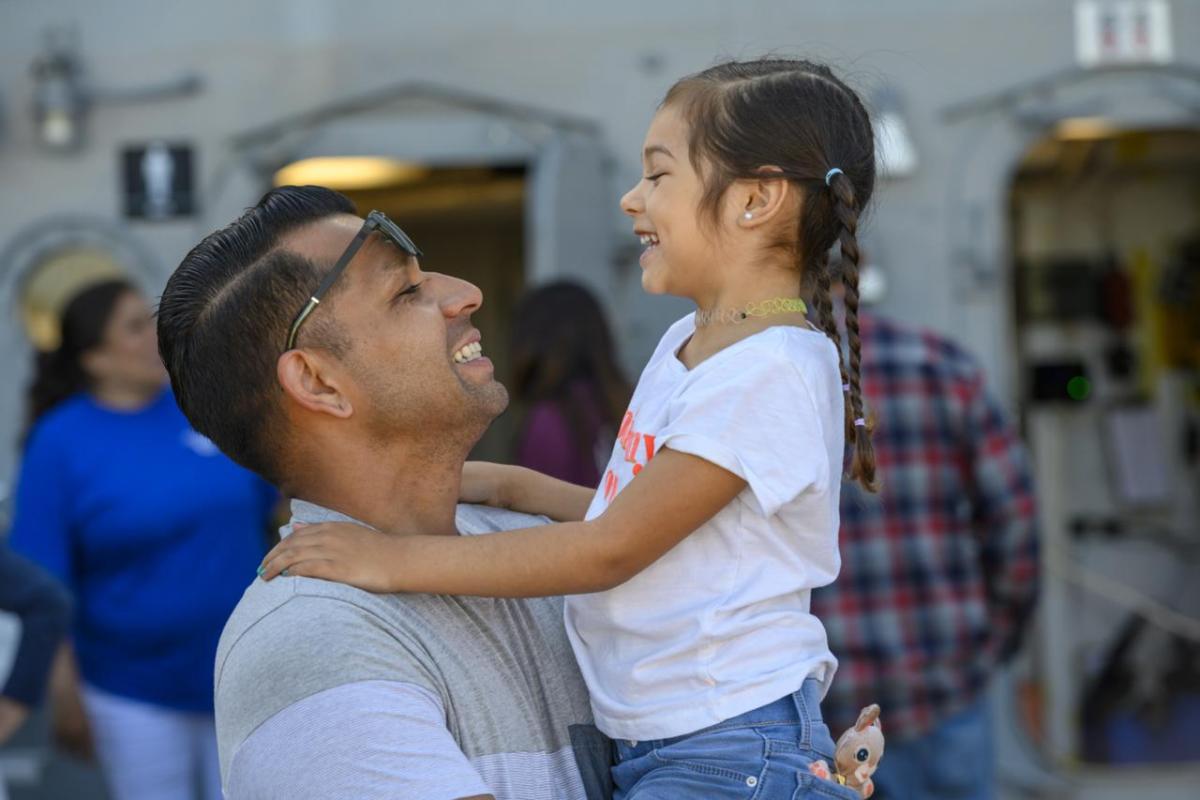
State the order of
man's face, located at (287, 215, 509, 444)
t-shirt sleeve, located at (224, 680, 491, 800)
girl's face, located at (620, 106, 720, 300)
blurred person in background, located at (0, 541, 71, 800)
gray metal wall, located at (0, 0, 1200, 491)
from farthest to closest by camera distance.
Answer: gray metal wall, located at (0, 0, 1200, 491) → blurred person in background, located at (0, 541, 71, 800) → girl's face, located at (620, 106, 720, 300) → man's face, located at (287, 215, 509, 444) → t-shirt sleeve, located at (224, 680, 491, 800)

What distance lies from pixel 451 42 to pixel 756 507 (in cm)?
440

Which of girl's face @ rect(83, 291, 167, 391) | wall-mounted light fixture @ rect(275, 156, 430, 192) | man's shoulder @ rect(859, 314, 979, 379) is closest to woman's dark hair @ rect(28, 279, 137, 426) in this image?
girl's face @ rect(83, 291, 167, 391)

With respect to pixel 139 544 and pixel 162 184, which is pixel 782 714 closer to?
pixel 139 544

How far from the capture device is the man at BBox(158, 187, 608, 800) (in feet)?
5.96

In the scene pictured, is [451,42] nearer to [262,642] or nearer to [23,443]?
[23,443]

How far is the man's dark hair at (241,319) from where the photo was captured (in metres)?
2.04

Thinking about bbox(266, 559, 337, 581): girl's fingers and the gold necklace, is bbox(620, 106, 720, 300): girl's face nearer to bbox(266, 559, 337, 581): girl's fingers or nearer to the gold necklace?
the gold necklace

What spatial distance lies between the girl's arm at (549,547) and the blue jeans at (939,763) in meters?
2.53

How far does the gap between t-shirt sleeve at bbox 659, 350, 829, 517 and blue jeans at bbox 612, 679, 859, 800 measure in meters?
0.27

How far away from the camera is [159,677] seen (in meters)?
4.54

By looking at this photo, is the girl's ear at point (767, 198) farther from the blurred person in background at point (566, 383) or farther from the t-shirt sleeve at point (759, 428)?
the blurred person in background at point (566, 383)

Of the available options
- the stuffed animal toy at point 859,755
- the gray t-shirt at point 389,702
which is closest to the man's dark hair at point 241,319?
the gray t-shirt at point 389,702

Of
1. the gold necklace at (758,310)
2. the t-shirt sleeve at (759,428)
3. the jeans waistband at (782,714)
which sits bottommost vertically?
the jeans waistband at (782,714)

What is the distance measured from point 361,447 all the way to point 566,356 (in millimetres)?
2683
